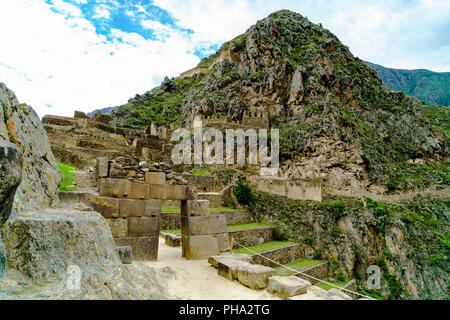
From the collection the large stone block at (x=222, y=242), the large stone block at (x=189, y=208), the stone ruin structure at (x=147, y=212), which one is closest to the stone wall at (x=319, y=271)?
the large stone block at (x=222, y=242)

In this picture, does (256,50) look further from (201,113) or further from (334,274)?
(334,274)

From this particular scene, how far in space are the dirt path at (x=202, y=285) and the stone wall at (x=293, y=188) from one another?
39.9ft

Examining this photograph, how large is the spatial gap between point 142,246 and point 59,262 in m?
3.93

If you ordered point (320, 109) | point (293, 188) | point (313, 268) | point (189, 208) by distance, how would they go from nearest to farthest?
point (189, 208)
point (313, 268)
point (293, 188)
point (320, 109)

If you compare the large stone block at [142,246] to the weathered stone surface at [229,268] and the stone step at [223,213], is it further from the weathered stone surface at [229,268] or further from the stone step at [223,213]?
the stone step at [223,213]

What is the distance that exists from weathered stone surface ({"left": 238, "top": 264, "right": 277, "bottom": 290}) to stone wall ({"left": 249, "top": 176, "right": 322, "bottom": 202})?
13146 millimetres

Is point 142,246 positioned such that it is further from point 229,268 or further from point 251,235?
point 251,235

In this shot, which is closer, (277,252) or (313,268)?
(277,252)

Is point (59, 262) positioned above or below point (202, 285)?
above

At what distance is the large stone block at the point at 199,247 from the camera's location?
6859mm

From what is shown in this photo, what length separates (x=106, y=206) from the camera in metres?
6.05

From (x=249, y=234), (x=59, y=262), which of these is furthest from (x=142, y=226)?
(x=249, y=234)
